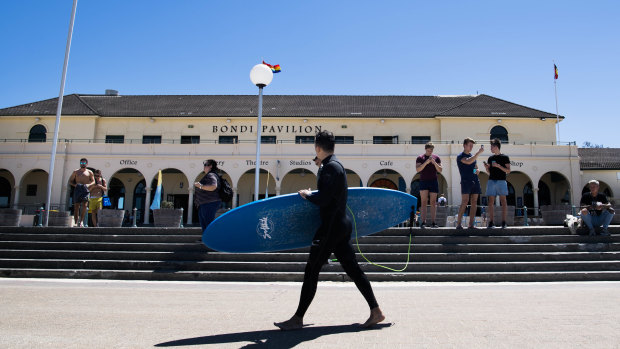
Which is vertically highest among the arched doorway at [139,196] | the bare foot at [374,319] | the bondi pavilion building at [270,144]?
the bondi pavilion building at [270,144]

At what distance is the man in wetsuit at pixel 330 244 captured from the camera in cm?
381

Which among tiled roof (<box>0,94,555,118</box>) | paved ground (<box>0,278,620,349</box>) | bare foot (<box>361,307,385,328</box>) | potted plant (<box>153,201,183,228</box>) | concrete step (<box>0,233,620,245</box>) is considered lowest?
paved ground (<box>0,278,620,349</box>)

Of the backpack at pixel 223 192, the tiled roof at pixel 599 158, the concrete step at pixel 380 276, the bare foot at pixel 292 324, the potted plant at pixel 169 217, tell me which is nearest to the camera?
the bare foot at pixel 292 324

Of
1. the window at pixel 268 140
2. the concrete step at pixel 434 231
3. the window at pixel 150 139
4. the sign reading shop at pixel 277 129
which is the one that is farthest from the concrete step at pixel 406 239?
the window at pixel 150 139

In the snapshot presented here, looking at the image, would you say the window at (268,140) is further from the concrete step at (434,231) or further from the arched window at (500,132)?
the concrete step at (434,231)

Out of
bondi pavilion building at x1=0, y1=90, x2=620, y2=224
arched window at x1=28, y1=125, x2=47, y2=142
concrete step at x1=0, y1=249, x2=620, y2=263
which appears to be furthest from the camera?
arched window at x1=28, y1=125, x2=47, y2=142

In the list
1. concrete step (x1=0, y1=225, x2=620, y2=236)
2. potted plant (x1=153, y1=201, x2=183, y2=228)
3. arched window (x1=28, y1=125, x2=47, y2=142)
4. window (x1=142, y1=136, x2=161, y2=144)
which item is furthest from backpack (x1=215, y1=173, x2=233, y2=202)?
arched window (x1=28, y1=125, x2=47, y2=142)

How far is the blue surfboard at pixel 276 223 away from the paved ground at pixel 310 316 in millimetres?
769

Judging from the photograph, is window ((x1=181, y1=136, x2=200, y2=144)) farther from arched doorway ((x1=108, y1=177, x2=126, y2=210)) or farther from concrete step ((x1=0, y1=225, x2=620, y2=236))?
concrete step ((x1=0, y1=225, x2=620, y2=236))

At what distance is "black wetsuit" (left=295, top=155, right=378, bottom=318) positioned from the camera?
12.5 feet

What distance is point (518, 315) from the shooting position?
4.43 m

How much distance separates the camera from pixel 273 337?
3590 millimetres

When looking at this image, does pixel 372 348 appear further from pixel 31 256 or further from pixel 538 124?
pixel 538 124

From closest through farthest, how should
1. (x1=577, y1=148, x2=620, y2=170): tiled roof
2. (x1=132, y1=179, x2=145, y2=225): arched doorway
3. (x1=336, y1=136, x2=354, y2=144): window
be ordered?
1. (x1=577, y1=148, x2=620, y2=170): tiled roof
2. (x1=132, y1=179, x2=145, y2=225): arched doorway
3. (x1=336, y1=136, x2=354, y2=144): window
